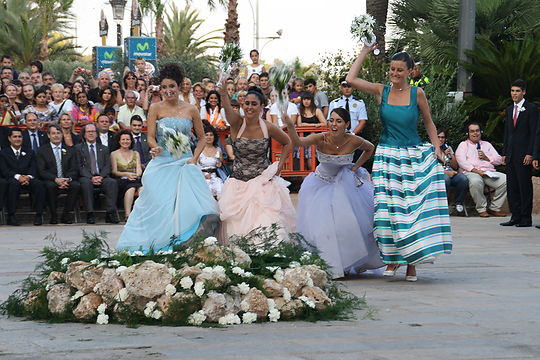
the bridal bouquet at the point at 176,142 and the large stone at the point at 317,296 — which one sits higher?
the bridal bouquet at the point at 176,142

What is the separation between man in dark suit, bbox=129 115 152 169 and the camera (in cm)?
1909

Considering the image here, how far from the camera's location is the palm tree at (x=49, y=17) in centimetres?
5709

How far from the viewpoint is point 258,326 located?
300 inches

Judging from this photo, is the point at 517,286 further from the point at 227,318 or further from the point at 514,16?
the point at 514,16

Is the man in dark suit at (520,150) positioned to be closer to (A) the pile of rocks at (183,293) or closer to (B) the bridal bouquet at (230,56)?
(B) the bridal bouquet at (230,56)

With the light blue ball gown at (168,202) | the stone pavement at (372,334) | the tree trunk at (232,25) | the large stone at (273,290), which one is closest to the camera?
the stone pavement at (372,334)

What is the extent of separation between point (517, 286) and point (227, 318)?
3.52 metres

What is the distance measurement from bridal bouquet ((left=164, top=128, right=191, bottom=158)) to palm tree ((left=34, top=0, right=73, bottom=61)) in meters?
46.3

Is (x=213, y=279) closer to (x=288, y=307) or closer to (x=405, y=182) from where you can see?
(x=288, y=307)

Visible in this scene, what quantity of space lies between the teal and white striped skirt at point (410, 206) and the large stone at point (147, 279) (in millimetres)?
3351

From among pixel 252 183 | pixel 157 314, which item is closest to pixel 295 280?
pixel 157 314

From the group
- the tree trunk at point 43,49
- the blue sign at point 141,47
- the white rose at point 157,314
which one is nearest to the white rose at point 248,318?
the white rose at point 157,314

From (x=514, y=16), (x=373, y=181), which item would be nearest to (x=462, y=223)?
(x=373, y=181)

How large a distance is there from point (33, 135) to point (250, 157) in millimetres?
8099
